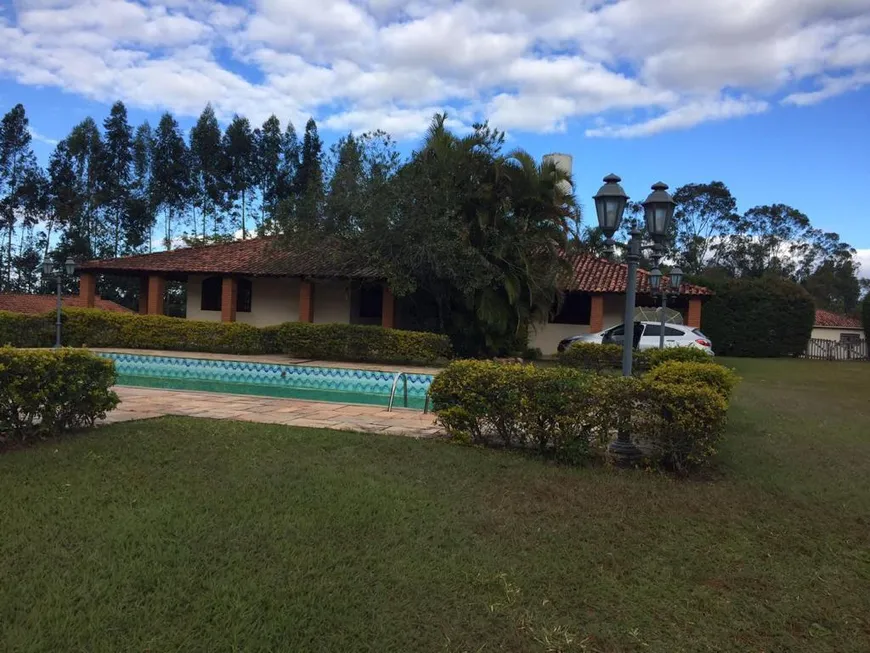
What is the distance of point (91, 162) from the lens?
41906 millimetres

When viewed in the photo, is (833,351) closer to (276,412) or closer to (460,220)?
(460,220)

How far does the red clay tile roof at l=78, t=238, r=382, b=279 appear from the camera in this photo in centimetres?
1997

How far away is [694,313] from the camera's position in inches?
832

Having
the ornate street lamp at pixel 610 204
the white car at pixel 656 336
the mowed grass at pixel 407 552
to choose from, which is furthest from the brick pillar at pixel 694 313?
the mowed grass at pixel 407 552

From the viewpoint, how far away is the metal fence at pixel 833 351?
28.2m

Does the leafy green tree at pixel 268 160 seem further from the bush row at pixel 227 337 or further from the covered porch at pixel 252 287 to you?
the bush row at pixel 227 337

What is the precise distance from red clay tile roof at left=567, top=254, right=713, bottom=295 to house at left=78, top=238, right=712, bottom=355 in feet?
0.11

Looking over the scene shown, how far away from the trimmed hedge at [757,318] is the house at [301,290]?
3963 mm

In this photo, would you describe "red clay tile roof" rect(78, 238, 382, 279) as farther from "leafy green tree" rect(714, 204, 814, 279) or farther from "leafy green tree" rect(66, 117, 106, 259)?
"leafy green tree" rect(714, 204, 814, 279)

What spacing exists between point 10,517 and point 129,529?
0.82 m

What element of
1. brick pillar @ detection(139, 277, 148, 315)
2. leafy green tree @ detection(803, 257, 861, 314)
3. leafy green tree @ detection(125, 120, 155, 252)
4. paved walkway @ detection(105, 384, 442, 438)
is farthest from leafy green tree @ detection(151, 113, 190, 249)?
leafy green tree @ detection(803, 257, 861, 314)

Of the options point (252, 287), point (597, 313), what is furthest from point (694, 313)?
point (252, 287)

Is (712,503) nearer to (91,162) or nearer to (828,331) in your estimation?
(828,331)

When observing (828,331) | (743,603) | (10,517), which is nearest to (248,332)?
(10,517)
